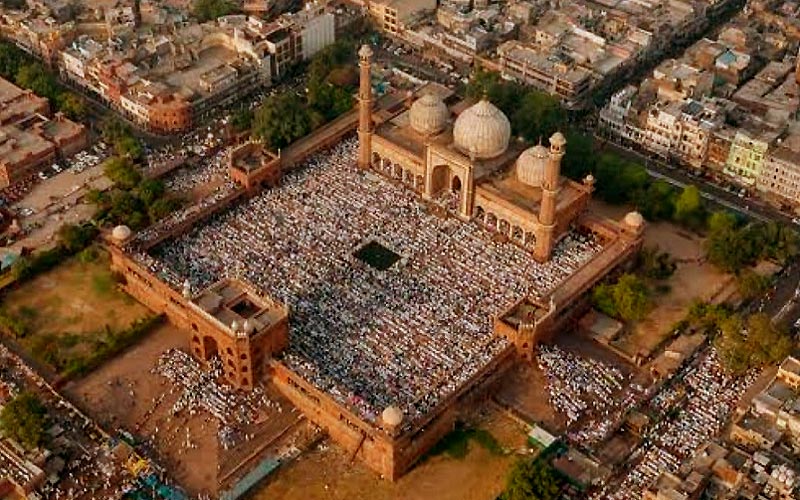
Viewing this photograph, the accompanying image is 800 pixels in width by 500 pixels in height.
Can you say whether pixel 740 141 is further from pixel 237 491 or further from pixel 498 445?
pixel 237 491

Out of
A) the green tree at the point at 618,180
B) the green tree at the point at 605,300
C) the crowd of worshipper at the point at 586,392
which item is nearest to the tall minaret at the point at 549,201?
the green tree at the point at 605,300

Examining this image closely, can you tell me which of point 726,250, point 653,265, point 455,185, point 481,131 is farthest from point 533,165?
point 726,250

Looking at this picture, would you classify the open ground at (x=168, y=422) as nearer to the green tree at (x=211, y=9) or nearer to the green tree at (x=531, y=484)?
the green tree at (x=531, y=484)

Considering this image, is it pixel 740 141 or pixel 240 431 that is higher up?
pixel 740 141

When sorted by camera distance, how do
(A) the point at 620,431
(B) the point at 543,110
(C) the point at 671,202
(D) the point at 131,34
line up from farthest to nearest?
(D) the point at 131,34 < (B) the point at 543,110 < (C) the point at 671,202 < (A) the point at 620,431

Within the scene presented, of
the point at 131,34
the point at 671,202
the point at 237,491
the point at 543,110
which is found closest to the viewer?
the point at 237,491

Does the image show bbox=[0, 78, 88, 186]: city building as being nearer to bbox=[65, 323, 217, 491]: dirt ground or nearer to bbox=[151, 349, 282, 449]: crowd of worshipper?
bbox=[65, 323, 217, 491]: dirt ground

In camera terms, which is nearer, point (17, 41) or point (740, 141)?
point (740, 141)

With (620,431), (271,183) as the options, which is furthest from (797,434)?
(271,183)
